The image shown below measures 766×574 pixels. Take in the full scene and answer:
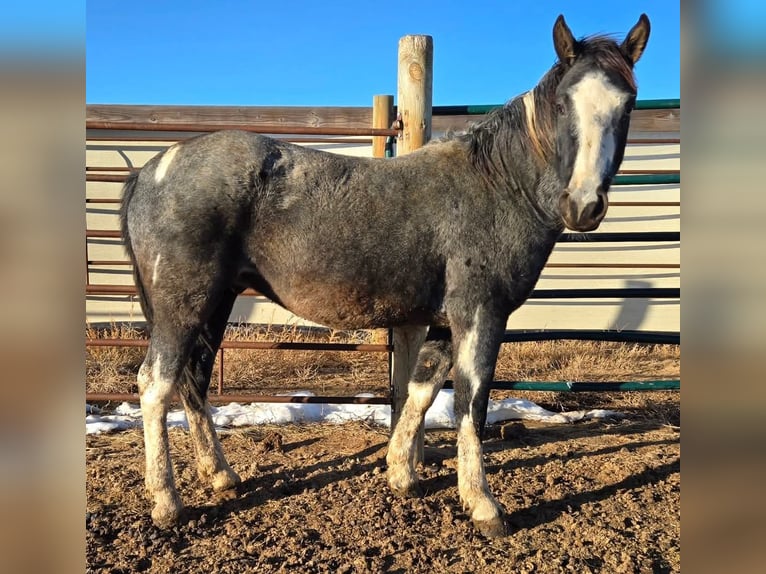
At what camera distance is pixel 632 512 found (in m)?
3.06

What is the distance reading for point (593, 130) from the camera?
243 cm

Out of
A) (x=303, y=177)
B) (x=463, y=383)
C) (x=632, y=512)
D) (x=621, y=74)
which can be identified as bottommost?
(x=632, y=512)

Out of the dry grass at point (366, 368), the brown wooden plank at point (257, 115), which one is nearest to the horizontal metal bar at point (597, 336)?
the dry grass at point (366, 368)

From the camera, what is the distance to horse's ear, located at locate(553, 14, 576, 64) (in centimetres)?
263

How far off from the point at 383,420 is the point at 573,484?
1.69m

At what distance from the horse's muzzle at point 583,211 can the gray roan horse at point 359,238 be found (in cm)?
32

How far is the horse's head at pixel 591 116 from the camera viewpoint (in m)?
2.41

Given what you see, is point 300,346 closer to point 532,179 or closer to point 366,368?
point 532,179

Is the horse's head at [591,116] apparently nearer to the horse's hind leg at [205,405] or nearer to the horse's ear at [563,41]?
the horse's ear at [563,41]

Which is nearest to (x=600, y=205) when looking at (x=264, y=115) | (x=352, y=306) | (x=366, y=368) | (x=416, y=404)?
(x=352, y=306)

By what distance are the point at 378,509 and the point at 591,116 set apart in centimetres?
219

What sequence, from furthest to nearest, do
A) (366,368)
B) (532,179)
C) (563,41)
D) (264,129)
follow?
1. (366,368)
2. (264,129)
3. (532,179)
4. (563,41)
